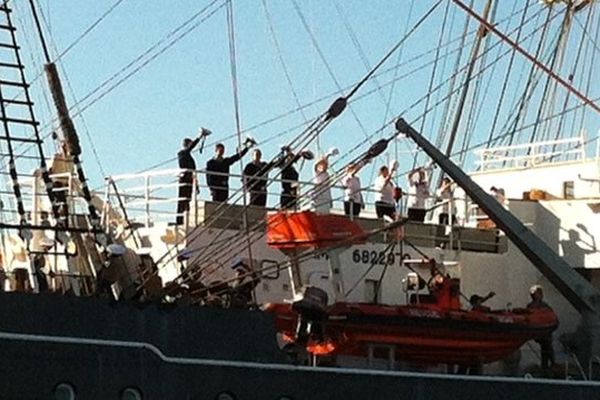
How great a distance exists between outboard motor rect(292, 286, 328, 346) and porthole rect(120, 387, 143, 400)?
7.39ft

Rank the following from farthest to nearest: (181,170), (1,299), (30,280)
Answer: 1. (181,170)
2. (30,280)
3. (1,299)

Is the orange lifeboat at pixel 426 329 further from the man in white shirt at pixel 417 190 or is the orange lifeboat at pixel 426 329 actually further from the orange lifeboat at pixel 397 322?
the man in white shirt at pixel 417 190

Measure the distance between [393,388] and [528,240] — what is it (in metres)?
3.29

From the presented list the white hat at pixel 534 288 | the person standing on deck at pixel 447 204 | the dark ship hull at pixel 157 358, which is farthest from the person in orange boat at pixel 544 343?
the dark ship hull at pixel 157 358

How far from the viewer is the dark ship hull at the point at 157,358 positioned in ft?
48.8

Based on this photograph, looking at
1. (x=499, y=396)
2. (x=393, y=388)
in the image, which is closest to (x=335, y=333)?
(x=393, y=388)

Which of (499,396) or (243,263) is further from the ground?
(243,263)

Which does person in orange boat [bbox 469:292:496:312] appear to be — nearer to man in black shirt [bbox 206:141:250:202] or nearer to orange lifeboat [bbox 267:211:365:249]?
orange lifeboat [bbox 267:211:365:249]

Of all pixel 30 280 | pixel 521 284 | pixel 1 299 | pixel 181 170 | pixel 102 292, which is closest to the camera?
A: pixel 1 299

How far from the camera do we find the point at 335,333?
1730 centimetres

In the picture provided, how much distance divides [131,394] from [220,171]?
498 cm

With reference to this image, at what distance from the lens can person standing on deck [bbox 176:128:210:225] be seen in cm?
1872

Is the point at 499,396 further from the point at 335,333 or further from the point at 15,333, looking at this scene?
the point at 15,333

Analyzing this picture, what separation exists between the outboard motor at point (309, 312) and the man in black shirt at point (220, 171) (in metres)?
2.55
